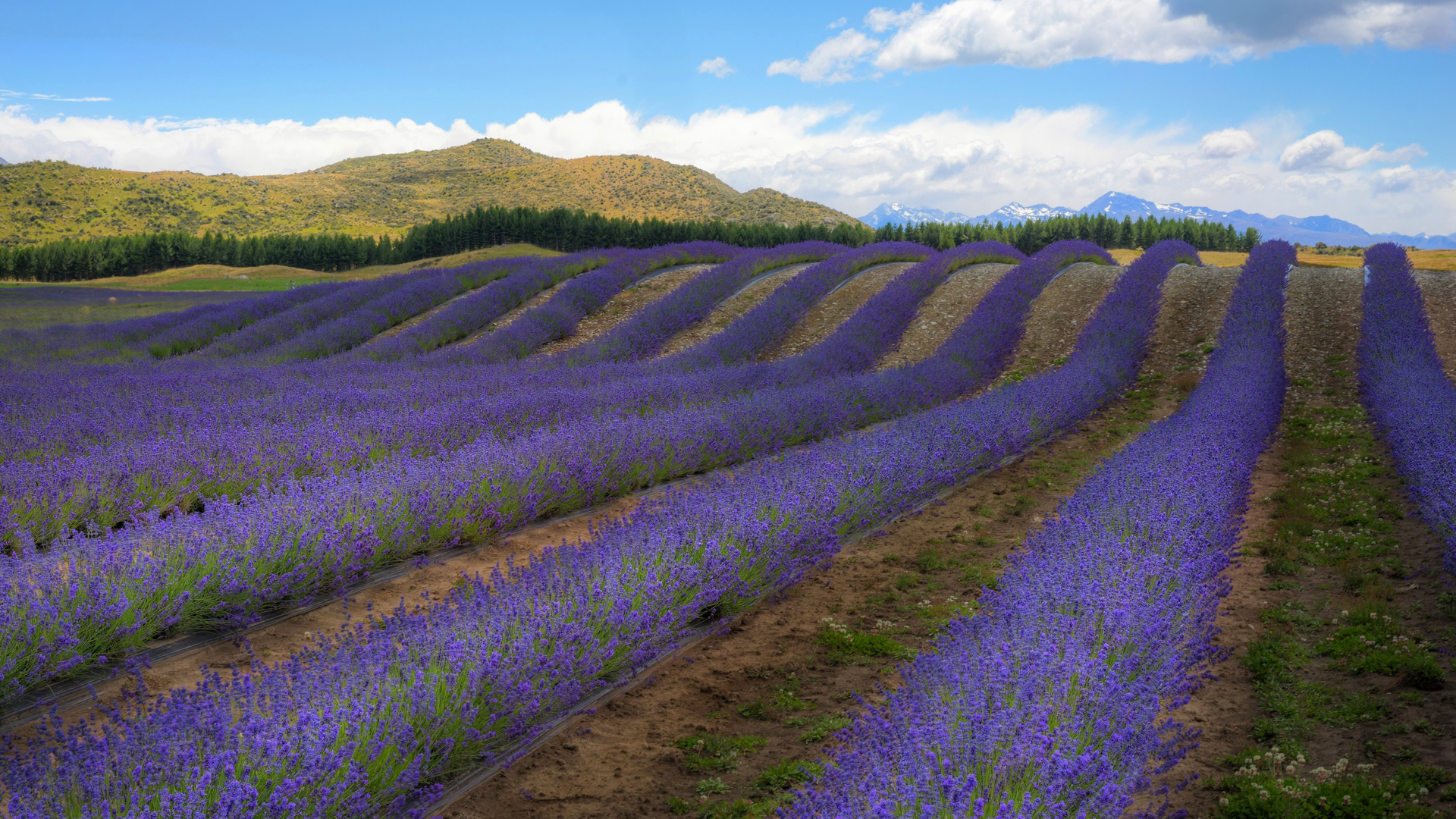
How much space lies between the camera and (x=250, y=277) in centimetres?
3628

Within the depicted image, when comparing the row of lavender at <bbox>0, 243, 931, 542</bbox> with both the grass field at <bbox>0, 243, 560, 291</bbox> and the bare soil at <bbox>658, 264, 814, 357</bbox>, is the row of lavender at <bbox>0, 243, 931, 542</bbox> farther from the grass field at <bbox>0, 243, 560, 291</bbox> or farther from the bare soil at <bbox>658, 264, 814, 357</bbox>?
the grass field at <bbox>0, 243, 560, 291</bbox>

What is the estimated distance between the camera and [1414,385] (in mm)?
7996

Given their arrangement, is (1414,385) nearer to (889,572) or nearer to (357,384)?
(889,572)

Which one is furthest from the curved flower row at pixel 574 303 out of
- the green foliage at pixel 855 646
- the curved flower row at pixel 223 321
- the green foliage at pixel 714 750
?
the green foliage at pixel 714 750

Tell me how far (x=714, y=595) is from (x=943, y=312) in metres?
12.2

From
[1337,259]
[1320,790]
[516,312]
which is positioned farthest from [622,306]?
[1337,259]

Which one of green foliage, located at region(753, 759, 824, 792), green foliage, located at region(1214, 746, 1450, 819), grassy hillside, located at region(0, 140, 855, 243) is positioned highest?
grassy hillside, located at region(0, 140, 855, 243)

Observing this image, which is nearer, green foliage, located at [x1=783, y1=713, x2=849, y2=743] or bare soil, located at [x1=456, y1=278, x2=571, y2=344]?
green foliage, located at [x1=783, y1=713, x2=849, y2=743]

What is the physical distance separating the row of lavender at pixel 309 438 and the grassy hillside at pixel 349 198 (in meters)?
74.0

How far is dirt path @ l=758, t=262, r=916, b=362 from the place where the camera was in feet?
44.8

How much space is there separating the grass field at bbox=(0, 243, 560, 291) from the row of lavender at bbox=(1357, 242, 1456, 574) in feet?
85.8

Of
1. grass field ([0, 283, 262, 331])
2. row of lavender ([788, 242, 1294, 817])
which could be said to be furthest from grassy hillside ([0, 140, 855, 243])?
row of lavender ([788, 242, 1294, 817])

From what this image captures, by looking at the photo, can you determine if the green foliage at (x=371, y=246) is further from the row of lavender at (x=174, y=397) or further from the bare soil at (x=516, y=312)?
the row of lavender at (x=174, y=397)

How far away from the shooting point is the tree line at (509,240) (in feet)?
133
